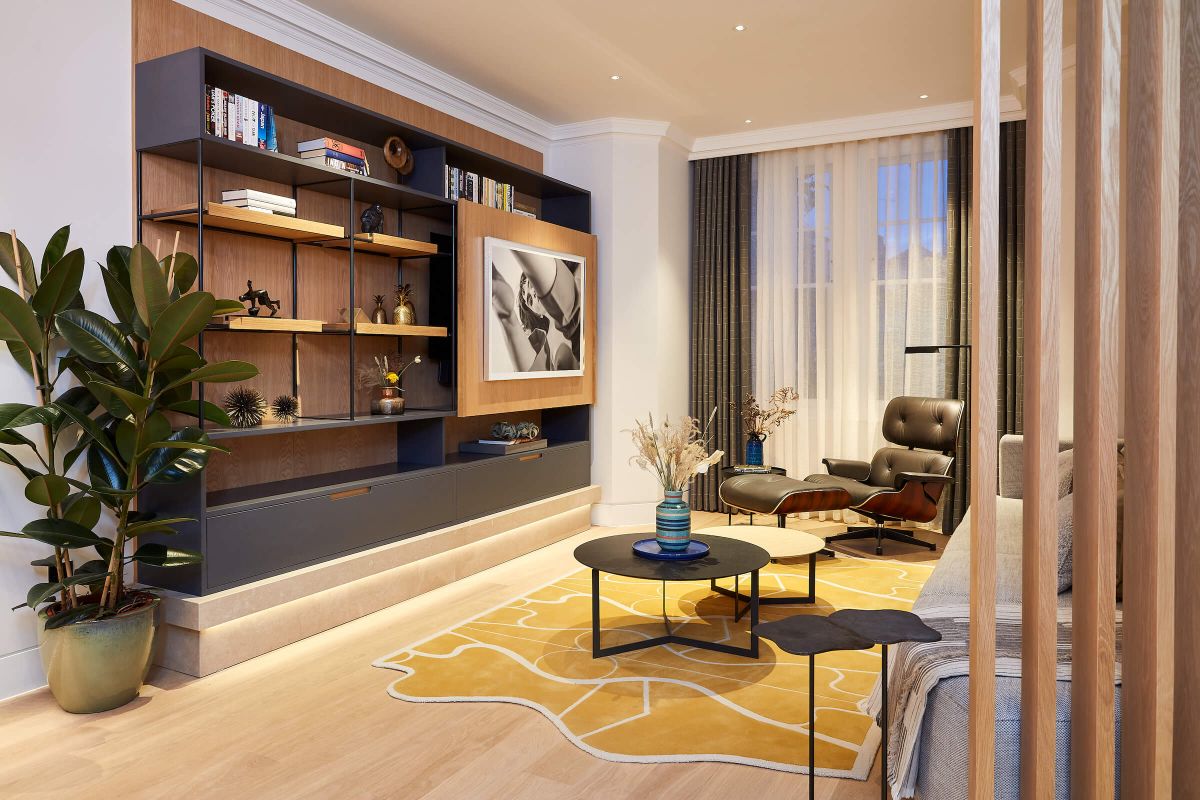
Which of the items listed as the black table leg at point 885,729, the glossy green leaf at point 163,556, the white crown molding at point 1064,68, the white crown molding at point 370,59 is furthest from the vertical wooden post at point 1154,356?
the white crown molding at point 370,59

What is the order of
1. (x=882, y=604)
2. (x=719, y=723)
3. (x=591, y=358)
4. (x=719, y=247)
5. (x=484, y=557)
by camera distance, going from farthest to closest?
(x=719, y=247), (x=591, y=358), (x=484, y=557), (x=882, y=604), (x=719, y=723)

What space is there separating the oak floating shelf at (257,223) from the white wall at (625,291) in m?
2.30

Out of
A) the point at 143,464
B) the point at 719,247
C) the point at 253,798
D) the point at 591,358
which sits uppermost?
the point at 719,247

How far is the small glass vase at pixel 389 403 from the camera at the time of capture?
402 centimetres

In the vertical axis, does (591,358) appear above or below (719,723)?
above

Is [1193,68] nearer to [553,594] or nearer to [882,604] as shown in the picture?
[882,604]

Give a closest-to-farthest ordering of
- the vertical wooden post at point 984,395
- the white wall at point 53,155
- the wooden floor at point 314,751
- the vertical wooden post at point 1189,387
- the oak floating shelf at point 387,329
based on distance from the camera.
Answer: the vertical wooden post at point 984,395, the vertical wooden post at point 1189,387, the wooden floor at point 314,751, the white wall at point 53,155, the oak floating shelf at point 387,329

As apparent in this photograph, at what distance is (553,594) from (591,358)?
192 cm

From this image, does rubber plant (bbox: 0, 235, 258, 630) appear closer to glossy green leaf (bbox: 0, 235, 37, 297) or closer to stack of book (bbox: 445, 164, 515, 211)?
glossy green leaf (bbox: 0, 235, 37, 297)

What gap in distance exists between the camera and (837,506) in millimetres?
4695

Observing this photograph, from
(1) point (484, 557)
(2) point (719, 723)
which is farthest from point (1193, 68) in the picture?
(1) point (484, 557)

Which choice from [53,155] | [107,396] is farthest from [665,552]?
[53,155]

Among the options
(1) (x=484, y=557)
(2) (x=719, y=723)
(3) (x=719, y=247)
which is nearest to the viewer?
(2) (x=719, y=723)

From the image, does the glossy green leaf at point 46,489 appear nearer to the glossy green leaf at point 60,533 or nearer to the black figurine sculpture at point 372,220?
the glossy green leaf at point 60,533
